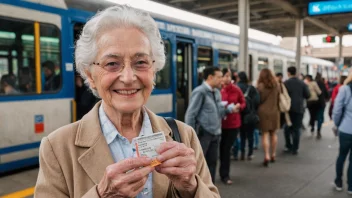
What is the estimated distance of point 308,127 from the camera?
10773mm

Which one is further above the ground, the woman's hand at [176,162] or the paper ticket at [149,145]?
the paper ticket at [149,145]

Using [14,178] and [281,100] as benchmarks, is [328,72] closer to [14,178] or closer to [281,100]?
[281,100]

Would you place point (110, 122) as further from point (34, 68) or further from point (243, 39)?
point (243, 39)

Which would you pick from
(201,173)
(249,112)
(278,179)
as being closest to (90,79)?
(201,173)

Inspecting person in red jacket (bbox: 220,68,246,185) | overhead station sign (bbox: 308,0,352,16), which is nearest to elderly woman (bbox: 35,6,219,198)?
person in red jacket (bbox: 220,68,246,185)

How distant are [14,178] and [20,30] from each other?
223 centimetres

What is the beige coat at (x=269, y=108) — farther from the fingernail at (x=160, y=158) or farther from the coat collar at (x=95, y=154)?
the fingernail at (x=160, y=158)

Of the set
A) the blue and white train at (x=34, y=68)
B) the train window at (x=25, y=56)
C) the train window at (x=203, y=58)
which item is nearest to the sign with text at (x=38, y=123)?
the blue and white train at (x=34, y=68)

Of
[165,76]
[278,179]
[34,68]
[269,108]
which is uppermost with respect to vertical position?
[34,68]

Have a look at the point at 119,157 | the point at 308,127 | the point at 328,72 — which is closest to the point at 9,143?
the point at 119,157

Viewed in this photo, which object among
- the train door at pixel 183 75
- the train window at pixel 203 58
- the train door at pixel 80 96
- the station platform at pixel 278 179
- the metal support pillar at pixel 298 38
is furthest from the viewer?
the metal support pillar at pixel 298 38

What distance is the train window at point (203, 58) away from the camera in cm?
899

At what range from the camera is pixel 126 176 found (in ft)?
3.68

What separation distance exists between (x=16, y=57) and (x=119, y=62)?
4.15m
